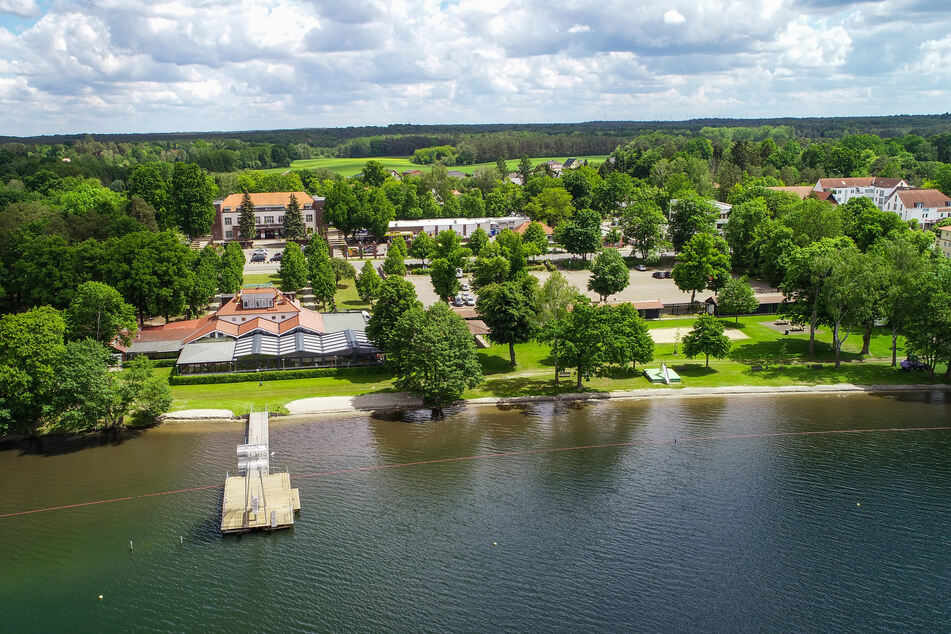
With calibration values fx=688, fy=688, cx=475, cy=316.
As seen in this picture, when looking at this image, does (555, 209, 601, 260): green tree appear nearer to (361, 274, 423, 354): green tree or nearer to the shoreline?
the shoreline

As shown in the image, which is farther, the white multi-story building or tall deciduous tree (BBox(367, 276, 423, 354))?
the white multi-story building

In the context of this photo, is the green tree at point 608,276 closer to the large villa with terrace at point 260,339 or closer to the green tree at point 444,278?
the green tree at point 444,278

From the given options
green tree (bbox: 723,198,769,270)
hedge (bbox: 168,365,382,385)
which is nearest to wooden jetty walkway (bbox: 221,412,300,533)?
hedge (bbox: 168,365,382,385)

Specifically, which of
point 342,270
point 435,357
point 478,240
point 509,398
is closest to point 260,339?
point 435,357

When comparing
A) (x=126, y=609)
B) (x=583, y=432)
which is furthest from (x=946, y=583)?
(x=126, y=609)

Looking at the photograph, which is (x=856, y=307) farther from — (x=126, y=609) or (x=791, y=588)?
(x=126, y=609)

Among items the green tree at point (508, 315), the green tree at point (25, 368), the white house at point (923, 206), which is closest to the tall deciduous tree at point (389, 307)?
the green tree at point (508, 315)
